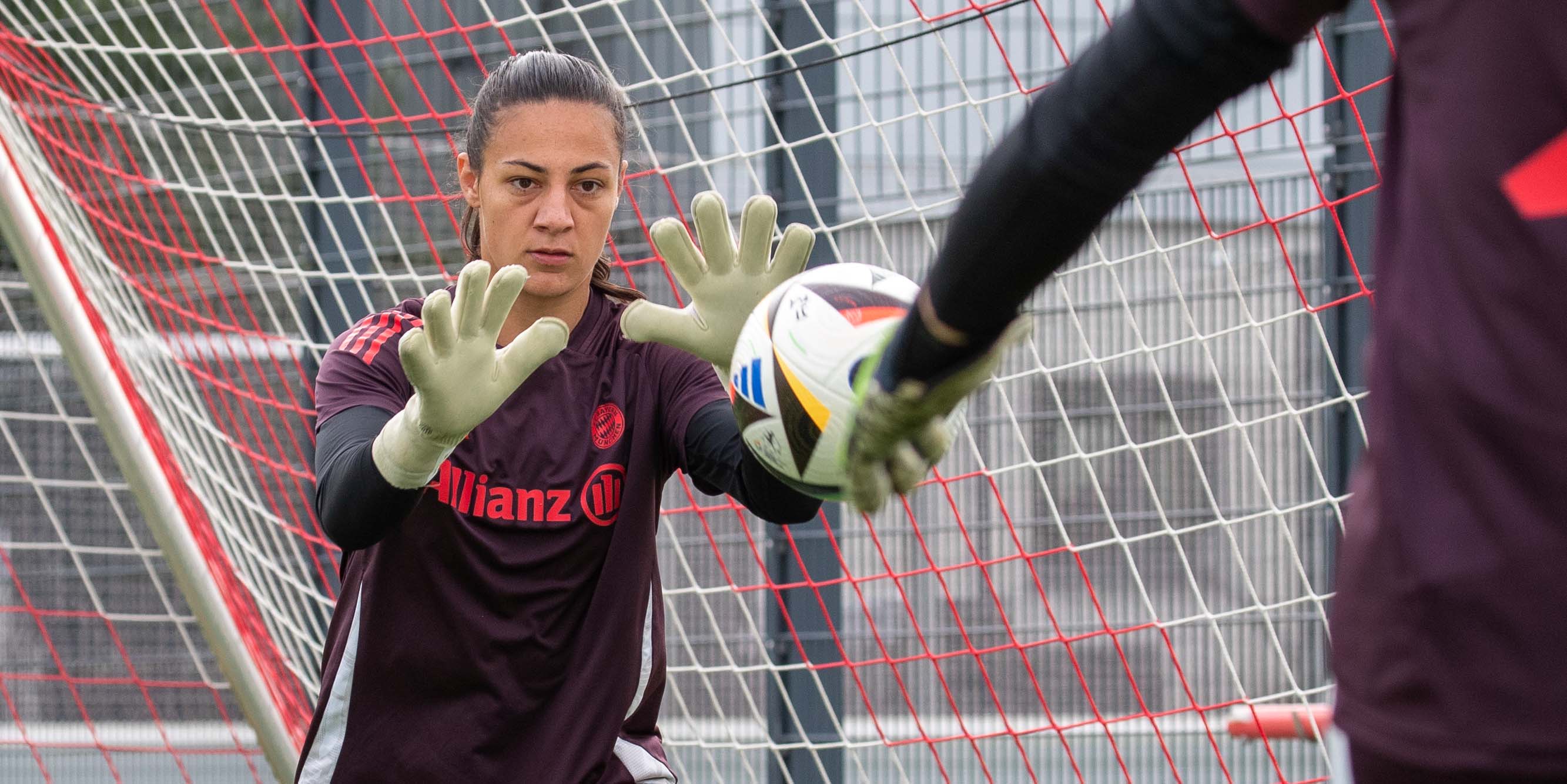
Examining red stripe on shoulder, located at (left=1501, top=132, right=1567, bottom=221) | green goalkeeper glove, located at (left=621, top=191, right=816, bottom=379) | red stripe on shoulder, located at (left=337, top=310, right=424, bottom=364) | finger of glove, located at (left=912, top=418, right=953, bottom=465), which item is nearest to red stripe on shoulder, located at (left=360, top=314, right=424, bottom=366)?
red stripe on shoulder, located at (left=337, top=310, right=424, bottom=364)

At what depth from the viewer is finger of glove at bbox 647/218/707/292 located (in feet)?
5.34

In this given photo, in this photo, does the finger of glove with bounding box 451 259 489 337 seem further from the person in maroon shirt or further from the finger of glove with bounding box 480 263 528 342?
the person in maroon shirt

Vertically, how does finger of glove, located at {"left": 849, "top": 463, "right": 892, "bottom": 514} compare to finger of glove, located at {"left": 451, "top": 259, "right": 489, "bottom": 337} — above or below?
below

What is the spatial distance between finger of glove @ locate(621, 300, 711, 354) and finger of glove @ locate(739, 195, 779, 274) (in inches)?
3.5

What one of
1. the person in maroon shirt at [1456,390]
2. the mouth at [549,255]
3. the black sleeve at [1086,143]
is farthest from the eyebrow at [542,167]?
the person in maroon shirt at [1456,390]

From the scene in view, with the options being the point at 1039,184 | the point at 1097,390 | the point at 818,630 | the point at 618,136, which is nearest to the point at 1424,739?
the point at 1039,184

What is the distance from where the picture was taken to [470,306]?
1.58 metres

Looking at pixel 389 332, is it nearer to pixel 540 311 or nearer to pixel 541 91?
pixel 540 311

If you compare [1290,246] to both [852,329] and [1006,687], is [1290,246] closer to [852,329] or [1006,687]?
[1006,687]

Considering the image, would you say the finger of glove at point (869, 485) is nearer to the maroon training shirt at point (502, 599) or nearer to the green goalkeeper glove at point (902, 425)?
the green goalkeeper glove at point (902, 425)

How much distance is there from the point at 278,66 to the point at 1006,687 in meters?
2.94

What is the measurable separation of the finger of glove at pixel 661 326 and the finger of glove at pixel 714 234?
0.07 meters

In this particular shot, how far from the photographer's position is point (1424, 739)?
74 centimetres

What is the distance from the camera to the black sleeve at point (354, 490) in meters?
1.60
